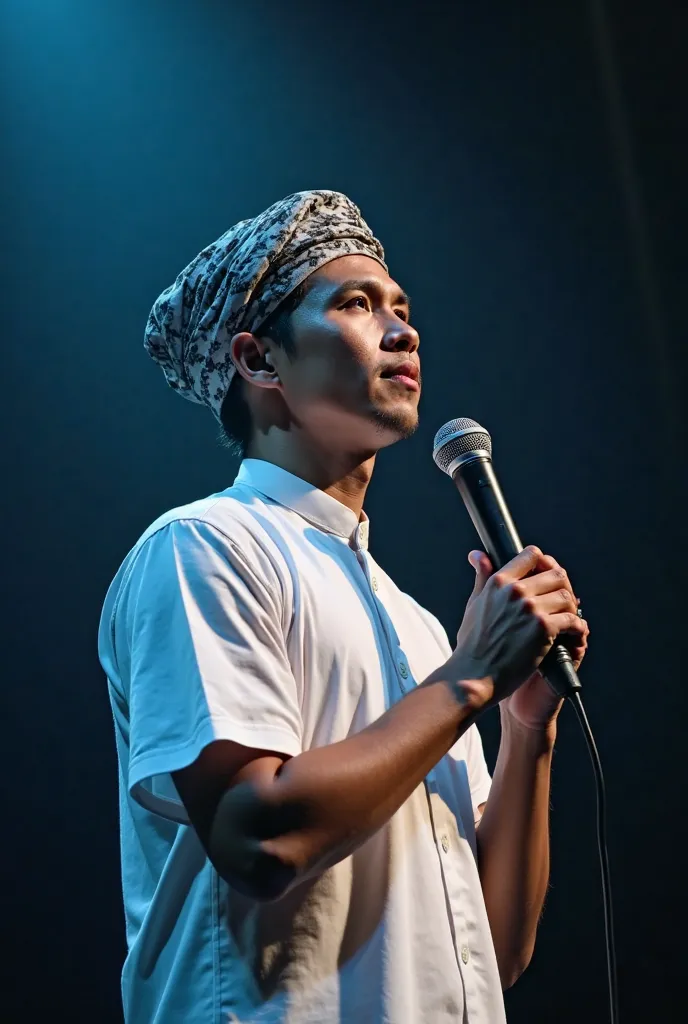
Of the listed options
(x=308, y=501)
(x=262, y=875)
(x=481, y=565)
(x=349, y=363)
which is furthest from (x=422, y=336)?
(x=262, y=875)

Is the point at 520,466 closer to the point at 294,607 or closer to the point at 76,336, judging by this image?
the point at 76,336

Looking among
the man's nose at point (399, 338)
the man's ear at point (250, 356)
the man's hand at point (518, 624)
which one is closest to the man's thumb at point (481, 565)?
the man's hand at point (518, 624)

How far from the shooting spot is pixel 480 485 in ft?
3.97

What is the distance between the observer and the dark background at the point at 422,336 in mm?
1988

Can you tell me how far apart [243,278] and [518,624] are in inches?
29.7

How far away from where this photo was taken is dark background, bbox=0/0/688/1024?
1.99 m

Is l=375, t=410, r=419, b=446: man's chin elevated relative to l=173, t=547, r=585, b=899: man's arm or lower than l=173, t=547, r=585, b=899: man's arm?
elevated

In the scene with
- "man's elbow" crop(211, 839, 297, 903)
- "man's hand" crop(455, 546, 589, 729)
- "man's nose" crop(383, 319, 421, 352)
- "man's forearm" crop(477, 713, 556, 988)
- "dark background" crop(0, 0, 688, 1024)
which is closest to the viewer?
"man's elbow" crop(211, 839, 297, 903)

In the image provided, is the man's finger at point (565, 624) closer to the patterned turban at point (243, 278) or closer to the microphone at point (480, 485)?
the microphone at point (480, 485)

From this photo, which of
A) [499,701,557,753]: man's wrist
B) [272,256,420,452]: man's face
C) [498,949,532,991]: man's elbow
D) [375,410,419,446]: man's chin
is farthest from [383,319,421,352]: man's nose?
[498,949,532,991]: man's elbow

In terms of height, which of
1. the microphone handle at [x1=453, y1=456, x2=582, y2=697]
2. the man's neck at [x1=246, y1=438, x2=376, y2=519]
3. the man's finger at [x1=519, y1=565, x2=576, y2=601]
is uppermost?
the man's neck at [x1=246, y1=438, x2=376, y2=519]

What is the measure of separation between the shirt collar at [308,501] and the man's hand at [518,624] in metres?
0.30

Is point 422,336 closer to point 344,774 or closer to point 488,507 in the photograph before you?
point 488,507

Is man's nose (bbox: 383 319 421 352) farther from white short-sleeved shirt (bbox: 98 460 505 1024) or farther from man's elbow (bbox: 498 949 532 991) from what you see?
man's elbow (bbox: 498 949 532 991)
